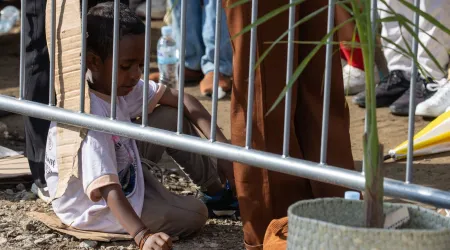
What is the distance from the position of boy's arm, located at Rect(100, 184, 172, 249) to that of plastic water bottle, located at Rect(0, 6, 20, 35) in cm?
542

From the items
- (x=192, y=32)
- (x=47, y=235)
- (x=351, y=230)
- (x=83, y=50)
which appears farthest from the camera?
(x=192, y=32)

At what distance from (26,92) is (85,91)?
26.5 inches

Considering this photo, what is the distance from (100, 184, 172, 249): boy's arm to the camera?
3.66m

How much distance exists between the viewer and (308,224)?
8.83ft

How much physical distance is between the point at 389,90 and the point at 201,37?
1.65 meters

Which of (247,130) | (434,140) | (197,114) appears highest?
(247,130)

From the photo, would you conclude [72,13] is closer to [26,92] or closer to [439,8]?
[26,92]

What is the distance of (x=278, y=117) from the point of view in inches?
144

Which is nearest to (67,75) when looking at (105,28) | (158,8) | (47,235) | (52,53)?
(52,53)

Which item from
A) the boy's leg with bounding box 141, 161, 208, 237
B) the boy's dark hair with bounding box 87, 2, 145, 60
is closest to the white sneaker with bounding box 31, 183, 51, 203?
the boy's leg with bounding box 141, 161, 208, 237

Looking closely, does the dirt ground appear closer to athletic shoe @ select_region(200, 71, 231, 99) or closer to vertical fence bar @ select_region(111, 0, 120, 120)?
athletic shoe @ select_region(200, 71, 231, 99)

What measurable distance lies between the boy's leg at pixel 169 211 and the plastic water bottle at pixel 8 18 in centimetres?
510

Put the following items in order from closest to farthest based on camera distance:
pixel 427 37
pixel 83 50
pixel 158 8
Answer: pixel 83 50 → pixel 427 37 → pixel 158 8

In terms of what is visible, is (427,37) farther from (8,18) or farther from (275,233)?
(8,18)
